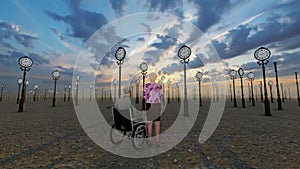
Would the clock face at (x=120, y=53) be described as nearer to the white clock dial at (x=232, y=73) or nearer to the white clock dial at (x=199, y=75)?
the white clock dial at (x=199, y=75)

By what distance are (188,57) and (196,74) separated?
1399cm

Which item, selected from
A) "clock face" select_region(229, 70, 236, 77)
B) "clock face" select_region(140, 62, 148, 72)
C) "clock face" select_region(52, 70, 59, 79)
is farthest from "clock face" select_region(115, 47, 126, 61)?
"clock face" select_region(229, 70, 236, 77)

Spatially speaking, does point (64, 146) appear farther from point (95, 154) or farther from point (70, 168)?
point (70, 168)

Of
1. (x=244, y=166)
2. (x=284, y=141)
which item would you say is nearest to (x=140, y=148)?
(x=244, y=166)

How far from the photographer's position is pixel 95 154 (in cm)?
472

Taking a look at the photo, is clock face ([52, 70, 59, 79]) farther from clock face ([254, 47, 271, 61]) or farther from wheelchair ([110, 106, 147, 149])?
clock face ([254, 47, 271, 61])

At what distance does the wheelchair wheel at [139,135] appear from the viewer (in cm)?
526

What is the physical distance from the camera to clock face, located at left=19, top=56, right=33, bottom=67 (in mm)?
17750

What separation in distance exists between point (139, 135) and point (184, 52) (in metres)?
11.5

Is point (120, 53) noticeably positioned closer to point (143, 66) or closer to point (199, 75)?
point (143, 66)

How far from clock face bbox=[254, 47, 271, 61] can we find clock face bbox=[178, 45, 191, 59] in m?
5.95

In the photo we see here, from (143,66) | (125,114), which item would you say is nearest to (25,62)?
(143,66)

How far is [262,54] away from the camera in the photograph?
1537 centimetres

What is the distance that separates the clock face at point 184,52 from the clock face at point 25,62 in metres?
14.8
